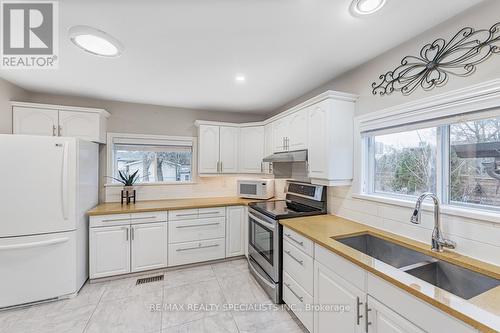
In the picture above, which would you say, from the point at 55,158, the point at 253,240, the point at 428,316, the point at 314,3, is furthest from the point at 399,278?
the point at 55,158

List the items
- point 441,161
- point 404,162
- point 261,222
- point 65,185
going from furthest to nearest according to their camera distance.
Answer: point 261,222, point 65,185, point 404,162, point 441,161

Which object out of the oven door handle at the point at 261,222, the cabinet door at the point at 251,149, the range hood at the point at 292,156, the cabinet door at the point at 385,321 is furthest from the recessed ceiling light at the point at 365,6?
the cabinet door at the point at 251,149

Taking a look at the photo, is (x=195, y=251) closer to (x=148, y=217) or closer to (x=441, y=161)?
(x=148, y=217)

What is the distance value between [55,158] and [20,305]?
1474 mm

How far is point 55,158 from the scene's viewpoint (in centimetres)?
218

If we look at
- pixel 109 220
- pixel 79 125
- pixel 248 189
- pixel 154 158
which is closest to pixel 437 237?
pixel 248 189

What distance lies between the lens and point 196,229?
2982mm

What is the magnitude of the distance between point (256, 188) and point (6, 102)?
3.25 metres

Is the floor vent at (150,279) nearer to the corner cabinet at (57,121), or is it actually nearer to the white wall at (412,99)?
the corner cabinet at (57,121)

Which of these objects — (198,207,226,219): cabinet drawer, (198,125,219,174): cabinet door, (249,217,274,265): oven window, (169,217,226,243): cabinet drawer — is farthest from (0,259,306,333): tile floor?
(198,125,219,174): cabinet door

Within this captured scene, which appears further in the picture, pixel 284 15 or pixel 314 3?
pixel 284 15

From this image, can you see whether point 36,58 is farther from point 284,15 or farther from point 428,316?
point 428,316

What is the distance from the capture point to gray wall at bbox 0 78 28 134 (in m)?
2.41

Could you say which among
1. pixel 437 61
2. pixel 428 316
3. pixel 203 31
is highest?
pixel 203 31
